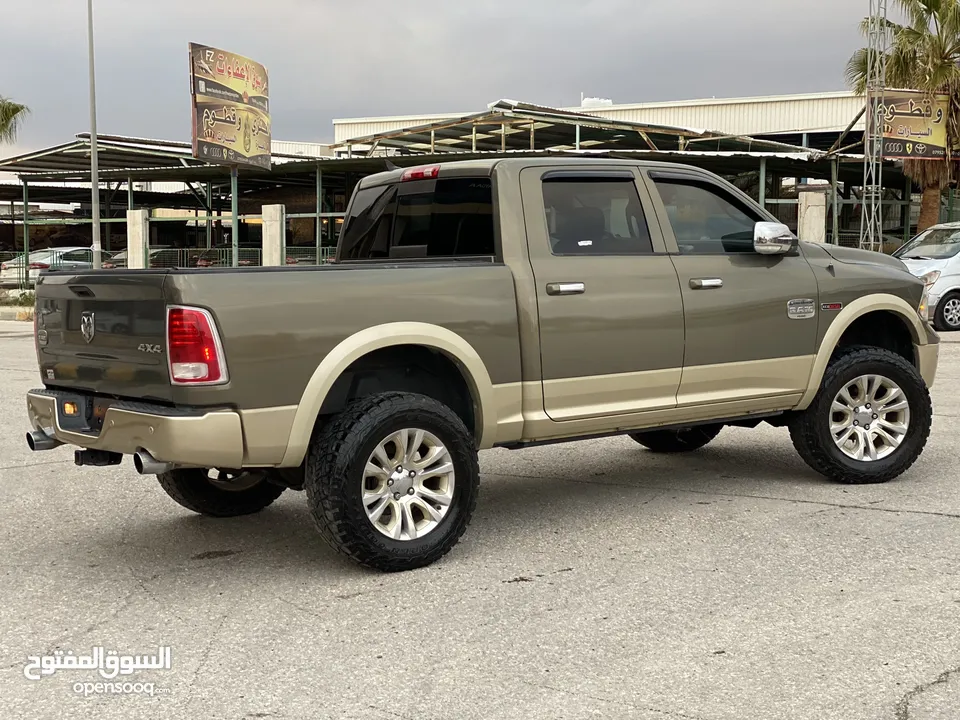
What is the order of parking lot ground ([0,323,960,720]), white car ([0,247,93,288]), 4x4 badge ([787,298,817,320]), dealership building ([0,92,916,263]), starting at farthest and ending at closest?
white car ([0,247,93,288]) → dealership building ([0,92,916,263]) → 4x4 badge ([787,298,817,320]) → parking lot ground ([0,323,960,720])

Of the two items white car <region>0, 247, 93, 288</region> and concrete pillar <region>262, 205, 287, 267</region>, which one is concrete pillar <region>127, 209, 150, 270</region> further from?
concrete pillar <region>262, 205, 287, 267</region>

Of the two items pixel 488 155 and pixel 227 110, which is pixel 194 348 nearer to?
pixel 488 155

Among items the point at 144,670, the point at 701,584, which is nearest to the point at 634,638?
the point at 701,584

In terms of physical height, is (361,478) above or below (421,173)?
below

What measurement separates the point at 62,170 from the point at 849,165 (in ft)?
81.6

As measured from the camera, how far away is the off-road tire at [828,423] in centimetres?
657

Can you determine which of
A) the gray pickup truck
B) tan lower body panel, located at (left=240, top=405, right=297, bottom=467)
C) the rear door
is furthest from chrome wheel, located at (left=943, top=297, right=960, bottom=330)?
tan lower body panel, located at (left=240, top=405, right=297, bottom=467)

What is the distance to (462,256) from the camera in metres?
5.83

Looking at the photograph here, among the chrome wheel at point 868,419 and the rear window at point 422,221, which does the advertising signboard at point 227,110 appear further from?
the chrome wheel at point 868,419

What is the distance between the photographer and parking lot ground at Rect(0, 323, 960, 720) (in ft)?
11.8

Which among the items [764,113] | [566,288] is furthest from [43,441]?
[764,113]

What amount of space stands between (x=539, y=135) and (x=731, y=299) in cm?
2688

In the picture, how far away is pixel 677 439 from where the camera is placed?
7863 millimetres

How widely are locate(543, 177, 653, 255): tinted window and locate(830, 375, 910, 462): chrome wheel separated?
176cm
